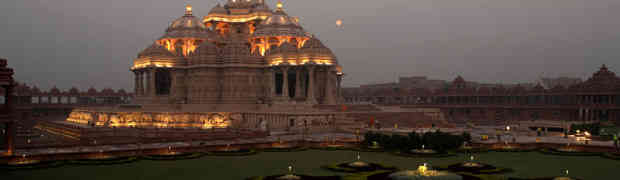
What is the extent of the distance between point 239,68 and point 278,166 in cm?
3701

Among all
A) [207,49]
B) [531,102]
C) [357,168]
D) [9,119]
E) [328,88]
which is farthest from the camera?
[531,102]

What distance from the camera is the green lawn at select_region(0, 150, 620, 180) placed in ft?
84.2

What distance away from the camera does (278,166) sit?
95.9 feet

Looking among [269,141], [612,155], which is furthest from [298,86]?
[612,155]

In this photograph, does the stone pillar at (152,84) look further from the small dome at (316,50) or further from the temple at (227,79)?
the small dome at (316,50)

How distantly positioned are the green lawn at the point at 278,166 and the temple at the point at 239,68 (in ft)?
95.1

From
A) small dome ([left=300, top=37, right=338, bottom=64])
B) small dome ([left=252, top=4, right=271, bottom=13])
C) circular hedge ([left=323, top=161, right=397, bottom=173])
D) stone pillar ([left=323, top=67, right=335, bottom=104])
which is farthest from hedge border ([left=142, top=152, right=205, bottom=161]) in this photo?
small dome ([left=252, top=4, right=271, bottom=13])

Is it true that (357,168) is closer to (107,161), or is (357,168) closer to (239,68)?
(107,161)

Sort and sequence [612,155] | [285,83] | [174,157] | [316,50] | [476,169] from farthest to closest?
[285,83]
[316,50]
[612,155]
[174,157]
[476,169]

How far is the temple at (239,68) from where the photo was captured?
208 ft

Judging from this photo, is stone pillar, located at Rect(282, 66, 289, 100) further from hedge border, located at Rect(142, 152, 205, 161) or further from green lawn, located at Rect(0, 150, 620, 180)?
hedge border, located at Rect(142, 152, 205, 161)

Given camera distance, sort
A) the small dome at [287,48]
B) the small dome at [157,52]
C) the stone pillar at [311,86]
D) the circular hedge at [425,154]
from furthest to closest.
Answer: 1. the small dome at [157,52]
2. the small dome at [287,48]
3. the stone pillar at [311,86]
4. the circular hedge at [425,154]

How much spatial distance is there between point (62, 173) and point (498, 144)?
84.3 feet

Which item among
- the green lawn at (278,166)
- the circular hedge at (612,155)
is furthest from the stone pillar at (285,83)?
the circular hedge at (612,155)
